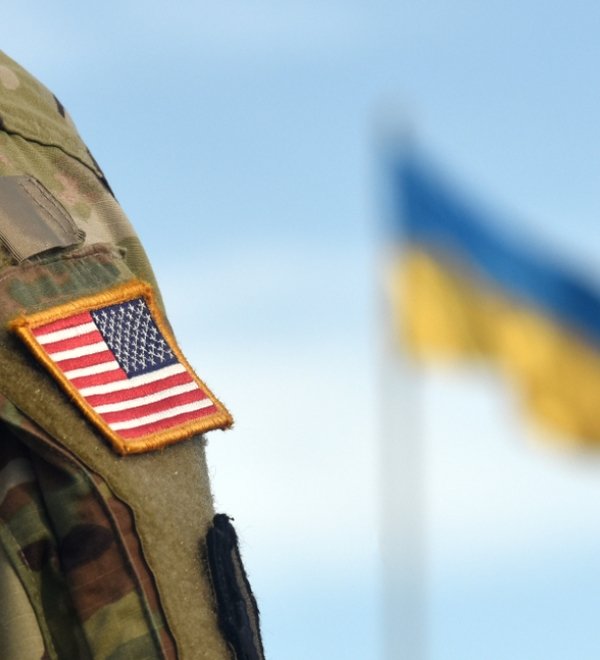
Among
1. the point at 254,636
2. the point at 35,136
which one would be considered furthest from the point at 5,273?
the point at 254,636

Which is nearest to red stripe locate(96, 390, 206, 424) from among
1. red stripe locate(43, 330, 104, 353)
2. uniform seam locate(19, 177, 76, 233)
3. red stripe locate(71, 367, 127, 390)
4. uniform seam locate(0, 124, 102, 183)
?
red stripe locate(71, 367, 127, 390)

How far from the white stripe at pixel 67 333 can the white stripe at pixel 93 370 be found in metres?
0.10

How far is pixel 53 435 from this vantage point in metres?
3.67

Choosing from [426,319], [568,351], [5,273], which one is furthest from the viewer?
[568,351]

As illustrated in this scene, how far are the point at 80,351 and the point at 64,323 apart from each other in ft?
0.31

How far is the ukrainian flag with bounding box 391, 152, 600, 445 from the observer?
371 centimetres

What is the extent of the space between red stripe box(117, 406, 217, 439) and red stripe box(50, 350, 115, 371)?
0.24m

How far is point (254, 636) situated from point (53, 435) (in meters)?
0.84

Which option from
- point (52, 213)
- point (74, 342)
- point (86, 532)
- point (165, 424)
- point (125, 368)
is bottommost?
point (86, 532)

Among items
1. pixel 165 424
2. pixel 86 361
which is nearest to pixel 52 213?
pixel 86 361

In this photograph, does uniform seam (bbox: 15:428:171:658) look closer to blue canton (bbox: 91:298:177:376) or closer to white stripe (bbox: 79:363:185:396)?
white stripe (bbox: 79:363:185:396)

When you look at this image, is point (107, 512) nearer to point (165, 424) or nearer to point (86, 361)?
point (165, 424)

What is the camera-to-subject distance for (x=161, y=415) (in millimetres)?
3908

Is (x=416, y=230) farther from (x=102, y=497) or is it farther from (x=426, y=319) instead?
(x=102, y=497)
